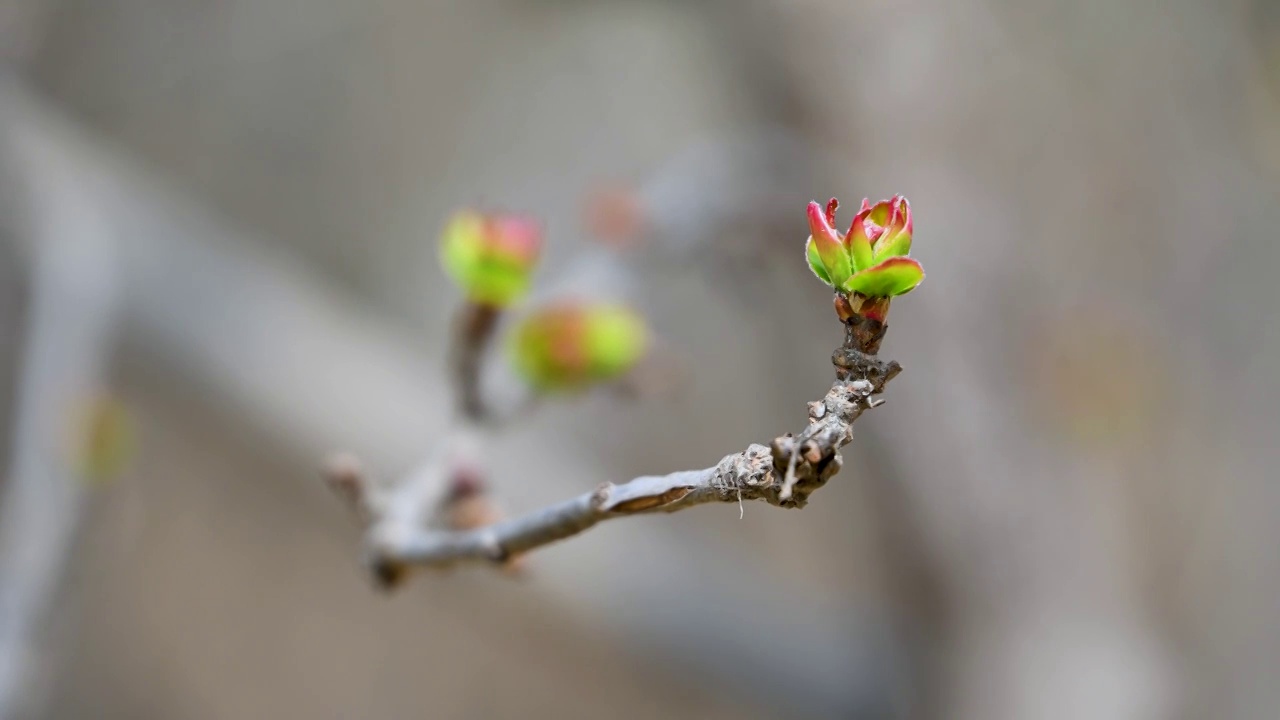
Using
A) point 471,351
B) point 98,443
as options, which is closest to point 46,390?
point 98,443

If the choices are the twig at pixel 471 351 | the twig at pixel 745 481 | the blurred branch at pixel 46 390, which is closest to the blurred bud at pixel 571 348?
the twig at pixel 471 351

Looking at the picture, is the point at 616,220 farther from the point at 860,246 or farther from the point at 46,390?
the point at 860,246

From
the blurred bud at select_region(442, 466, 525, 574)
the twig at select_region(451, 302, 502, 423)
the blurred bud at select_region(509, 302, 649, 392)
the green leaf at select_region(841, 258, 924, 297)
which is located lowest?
the green leaf at select_region(841, 258, 924, 297)

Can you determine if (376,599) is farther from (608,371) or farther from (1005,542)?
(608,371)

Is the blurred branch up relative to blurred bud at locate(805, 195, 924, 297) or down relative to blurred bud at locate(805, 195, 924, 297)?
up

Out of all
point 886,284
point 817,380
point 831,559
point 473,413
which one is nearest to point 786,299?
point 817,380

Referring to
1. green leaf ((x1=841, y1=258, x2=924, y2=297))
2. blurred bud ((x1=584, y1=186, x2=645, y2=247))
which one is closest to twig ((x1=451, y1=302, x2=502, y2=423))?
green leaf ((x1=841, y1=258, x2=924, y2=297))

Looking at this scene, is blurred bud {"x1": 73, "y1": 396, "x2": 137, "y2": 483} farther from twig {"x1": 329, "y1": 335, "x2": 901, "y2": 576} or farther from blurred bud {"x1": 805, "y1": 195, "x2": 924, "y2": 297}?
blurred bud {"x1": 805, "y1": 195, "x2": 924, "y2": 297}
